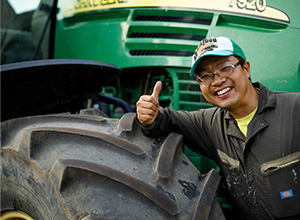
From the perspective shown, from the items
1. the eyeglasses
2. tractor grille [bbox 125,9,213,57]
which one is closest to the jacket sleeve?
the eyeglasses

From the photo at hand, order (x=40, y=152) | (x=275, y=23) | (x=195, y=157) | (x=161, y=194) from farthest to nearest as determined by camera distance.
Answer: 1. (x=195, y=157)
2. (x=275, y=23)
3. (x=40, y=152)
4. (x=161, y=194)

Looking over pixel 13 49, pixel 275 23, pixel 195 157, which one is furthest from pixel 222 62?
pixel 13 49

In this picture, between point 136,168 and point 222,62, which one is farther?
point 222,62

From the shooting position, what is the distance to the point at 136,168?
123cm

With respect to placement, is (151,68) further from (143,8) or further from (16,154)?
(16,154)

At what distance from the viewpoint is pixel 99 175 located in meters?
1.16

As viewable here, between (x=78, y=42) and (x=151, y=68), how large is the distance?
68 centimetres

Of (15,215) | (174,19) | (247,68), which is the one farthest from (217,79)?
(15,215)

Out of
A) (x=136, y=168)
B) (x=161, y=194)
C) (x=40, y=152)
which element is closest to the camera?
(x=161, y=194)

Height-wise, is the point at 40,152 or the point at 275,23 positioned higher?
the point at 275,23

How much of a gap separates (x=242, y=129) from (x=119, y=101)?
897mm

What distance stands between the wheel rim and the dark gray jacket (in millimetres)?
673

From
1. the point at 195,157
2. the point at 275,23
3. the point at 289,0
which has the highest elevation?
the point at 289,0

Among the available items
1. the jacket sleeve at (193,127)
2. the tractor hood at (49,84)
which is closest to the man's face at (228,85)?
the jacket sleeve at (193,127)
